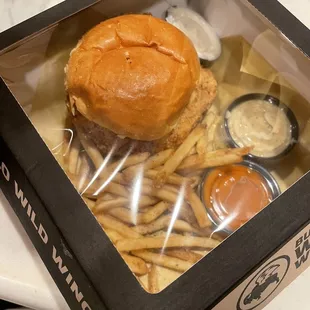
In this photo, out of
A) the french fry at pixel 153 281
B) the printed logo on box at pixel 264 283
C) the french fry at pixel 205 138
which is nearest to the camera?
the french fry at pixel 153 281

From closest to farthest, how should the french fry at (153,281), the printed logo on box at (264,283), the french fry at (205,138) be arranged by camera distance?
the french fry at (153,281), the printed logo on box at (264,283), the french fry at (205,138)

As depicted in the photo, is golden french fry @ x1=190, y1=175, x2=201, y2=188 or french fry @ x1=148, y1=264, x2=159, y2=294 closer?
french fry @ x1=148, y1=264, x2=159, y2=294

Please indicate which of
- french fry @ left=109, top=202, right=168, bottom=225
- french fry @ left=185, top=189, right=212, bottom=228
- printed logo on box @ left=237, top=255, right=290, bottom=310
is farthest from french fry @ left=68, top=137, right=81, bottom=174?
printed logo on box @ left=237, top=255, right=290, bottom=310

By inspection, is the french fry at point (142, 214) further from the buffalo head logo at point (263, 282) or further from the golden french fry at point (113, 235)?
the buffalo head logo at point (263, 282)

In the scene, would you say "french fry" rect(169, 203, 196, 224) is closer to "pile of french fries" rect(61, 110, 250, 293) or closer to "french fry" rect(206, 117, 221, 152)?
"pile of french fries" rect(61, 110, 250, 293)

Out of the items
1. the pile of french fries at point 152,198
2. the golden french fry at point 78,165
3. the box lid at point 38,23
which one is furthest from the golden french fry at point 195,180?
the box lid at point 38,23

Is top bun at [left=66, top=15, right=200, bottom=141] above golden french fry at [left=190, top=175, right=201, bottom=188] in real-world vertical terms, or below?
above
